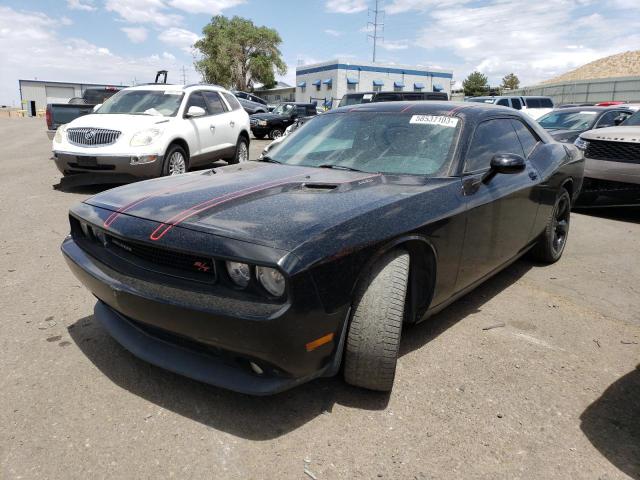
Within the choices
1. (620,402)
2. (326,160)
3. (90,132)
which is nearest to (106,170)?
(90,132)

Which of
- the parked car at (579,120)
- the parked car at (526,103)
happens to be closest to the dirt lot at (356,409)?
the parked car at (579,120)

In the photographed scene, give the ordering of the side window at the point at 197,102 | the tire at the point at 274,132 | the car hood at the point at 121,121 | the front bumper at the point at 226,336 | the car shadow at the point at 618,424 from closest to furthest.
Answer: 1. the front bumper at the point at 226,336
2. the car shadow at the point at 618,424
3. the car hood at the point at 121,121
4. the side window at the point at 197,102
5. the tire at the point at 274,132

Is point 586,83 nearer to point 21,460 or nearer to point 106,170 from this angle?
point 106,170

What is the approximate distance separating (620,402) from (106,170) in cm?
672

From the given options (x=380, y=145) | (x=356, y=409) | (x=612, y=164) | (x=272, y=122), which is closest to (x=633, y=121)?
(x=612, y=164)

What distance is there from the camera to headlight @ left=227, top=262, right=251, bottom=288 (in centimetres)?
209

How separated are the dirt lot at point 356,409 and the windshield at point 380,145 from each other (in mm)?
1081

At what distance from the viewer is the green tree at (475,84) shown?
232ft

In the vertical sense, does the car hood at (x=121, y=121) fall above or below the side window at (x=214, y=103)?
below

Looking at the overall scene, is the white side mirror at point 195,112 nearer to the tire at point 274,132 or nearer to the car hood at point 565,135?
the car hood at point 565,135

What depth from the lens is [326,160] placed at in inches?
135

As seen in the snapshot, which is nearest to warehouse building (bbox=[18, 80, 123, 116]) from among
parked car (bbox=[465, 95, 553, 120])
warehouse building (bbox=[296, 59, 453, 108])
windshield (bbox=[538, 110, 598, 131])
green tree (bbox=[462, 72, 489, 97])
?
warehouse building (bbox=[296, 59, 453, 108])

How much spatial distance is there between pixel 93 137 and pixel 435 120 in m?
5.60

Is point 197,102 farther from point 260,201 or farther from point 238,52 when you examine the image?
point 238,52
